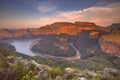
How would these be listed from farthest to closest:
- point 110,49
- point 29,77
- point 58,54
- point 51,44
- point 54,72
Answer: point 51,44 → point 110,49 → point 58,54 → point 54,72 → point 29,77

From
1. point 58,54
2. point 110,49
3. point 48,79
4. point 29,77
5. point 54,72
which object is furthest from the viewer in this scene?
point 110,49

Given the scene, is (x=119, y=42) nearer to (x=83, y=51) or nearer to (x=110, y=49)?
(x=110, y=49)

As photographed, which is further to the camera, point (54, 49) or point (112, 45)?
point (54, 49)

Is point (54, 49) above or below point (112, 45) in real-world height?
below

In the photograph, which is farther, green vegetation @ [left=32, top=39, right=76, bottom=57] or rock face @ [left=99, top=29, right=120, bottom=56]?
rock face @ [left=99, top=29, right=120, bottom=56]

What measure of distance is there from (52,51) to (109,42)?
52.3 metres

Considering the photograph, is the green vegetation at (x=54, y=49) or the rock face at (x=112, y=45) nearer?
the green vegetation at (x=54, y=49)

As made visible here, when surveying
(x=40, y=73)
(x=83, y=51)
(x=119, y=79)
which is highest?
(x=40, y=73)

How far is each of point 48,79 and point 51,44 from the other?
16062cm

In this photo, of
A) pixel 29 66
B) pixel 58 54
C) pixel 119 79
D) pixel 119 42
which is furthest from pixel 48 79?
pixel 119 42

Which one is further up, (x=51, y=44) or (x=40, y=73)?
(x=40, y=73)

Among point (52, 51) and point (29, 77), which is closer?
point (29, 77)

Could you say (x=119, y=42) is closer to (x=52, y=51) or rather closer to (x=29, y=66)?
(x=52, y=51)

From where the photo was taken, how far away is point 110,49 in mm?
159375
